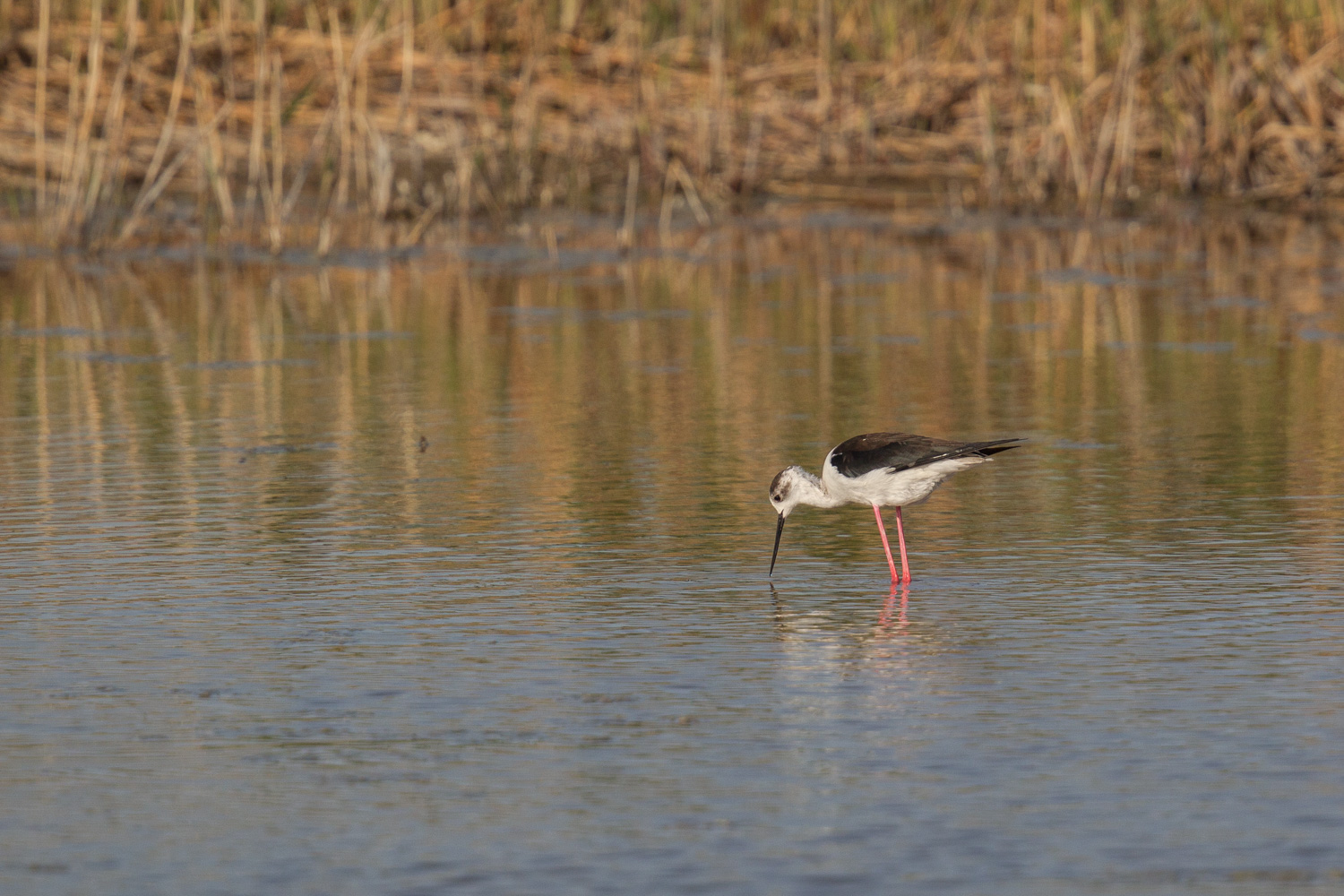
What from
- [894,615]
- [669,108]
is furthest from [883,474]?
[669,108]

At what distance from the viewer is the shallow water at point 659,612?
215 inches

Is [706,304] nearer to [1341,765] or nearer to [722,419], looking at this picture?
[722,419]

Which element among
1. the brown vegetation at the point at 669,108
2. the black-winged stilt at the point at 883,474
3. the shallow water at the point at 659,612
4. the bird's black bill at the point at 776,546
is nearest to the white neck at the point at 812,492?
the black-winged stilt at the point at 883,474

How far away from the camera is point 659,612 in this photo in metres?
8.02

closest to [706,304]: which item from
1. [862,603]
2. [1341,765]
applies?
[862,603]

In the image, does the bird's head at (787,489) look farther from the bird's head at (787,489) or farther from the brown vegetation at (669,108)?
the brown vegetation at (669,108)

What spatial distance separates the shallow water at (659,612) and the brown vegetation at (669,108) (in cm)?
636

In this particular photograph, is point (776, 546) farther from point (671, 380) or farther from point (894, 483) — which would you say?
point (671, 380)

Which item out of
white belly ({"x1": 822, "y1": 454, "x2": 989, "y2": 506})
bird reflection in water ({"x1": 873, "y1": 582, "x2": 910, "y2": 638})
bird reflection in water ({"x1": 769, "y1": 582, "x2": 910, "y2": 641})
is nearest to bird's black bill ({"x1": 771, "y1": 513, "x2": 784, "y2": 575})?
bird reflection in water ({"x1": 769, "y1": 582, "x2": 910, "y2": 641})

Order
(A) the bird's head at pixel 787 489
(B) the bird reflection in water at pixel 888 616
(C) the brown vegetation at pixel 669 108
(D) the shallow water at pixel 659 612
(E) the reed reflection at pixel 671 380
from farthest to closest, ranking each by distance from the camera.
Answer: 1. (C) the brown vegetation at pixel 669 108
2. (E) the reed reflection at pixel 671 380
3. (A) the bird's head at pixel 787 489
4. (B) the bird reflection in water at pixel 888 616
5. (D) the shallow water at pixel 659 612

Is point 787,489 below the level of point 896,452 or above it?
below

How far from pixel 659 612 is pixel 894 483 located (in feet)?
4.52

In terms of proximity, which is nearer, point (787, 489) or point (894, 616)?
point (894, 616)

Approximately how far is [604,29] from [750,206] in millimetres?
4166
